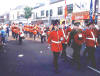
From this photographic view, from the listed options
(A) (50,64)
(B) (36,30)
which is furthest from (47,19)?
(A) (50,64)

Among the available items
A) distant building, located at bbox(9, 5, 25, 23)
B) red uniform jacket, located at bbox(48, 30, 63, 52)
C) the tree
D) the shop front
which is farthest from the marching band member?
distant building, located at bbox(9, 5, 25, 23)

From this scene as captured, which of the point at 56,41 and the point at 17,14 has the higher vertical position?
the point at 17,14

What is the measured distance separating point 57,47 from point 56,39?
32 centimetres

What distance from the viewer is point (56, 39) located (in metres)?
6.40

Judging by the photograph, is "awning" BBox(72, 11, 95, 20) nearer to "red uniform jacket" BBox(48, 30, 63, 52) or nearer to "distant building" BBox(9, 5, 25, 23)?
"red uniform jacket" BBox(48, 30, 63, 52)

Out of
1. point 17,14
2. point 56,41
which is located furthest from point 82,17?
point 17,14

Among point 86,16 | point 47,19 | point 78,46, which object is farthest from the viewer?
point 47,19

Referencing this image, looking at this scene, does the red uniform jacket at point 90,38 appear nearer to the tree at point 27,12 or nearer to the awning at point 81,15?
the awning at point 81,15

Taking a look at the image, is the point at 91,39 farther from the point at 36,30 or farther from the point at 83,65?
the point at 36,30

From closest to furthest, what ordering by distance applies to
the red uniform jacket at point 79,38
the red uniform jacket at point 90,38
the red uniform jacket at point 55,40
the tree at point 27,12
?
the red uniform jacket at point 55,40 < the red uniform jacket at point 79,38 < the red uniform jacket at point 90,38 < the tree at point 27,12

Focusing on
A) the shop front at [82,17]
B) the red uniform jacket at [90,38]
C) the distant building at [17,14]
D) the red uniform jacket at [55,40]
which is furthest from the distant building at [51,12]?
the red uniform jacket at [55,40]

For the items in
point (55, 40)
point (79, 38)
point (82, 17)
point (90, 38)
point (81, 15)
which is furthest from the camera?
point (81, 15)

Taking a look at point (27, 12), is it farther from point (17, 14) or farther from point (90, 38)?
point (90, 38)

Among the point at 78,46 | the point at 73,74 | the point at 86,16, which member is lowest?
the point at 73,74
